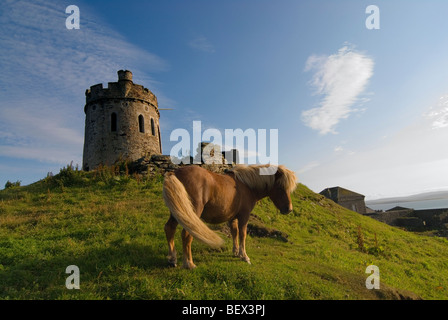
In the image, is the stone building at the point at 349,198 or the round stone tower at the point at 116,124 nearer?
the round stone tower at the point at 116,124

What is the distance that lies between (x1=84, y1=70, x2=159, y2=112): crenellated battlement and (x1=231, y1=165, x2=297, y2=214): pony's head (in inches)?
747

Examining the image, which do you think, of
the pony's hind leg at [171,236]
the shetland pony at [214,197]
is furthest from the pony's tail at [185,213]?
the pony's hind leg at [171,236]

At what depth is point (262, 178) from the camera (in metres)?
6.49

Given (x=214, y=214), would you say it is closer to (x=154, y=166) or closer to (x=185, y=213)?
(x=185, y=213)

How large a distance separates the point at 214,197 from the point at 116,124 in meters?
18.9

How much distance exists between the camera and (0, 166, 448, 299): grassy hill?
14.9 feet

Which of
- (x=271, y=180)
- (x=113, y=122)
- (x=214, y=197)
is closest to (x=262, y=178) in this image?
(x=271, y=180)

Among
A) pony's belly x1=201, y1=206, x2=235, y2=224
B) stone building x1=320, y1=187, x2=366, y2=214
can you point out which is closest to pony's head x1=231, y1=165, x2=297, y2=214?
pony's belly x1=201, y1=206, x2=235, y2=224

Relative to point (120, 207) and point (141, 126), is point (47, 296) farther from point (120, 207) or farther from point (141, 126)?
point (141, 126)

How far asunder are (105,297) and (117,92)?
2095 cm

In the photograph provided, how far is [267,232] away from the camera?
371 inches

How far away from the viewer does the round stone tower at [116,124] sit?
69.0ft

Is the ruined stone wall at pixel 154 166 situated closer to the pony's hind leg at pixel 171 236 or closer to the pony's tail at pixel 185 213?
the pony's hind leg at pixel 171 236
